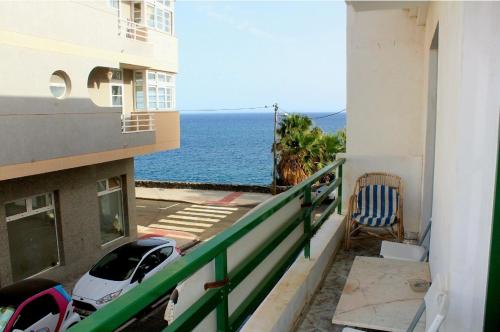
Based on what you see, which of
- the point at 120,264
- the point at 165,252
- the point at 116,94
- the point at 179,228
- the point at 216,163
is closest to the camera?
the point at 120,264

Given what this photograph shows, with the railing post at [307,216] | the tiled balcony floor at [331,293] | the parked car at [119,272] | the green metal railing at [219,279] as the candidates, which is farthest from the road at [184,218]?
the green metal railing at [219,279]

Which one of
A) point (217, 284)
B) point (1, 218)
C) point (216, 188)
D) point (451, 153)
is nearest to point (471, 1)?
point (451, 153)

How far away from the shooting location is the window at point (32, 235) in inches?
473

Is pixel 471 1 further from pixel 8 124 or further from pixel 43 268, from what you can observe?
pixel 43 268

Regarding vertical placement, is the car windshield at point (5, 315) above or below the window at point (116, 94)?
below

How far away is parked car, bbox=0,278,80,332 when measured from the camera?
7.77m

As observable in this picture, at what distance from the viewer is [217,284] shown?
2199 mm

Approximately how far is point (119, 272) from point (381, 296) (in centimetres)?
872

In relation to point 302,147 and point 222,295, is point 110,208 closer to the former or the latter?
point 302,147

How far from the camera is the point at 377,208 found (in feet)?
19.1

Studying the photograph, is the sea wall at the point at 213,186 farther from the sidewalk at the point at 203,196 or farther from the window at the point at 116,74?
the window at the point at 116,74

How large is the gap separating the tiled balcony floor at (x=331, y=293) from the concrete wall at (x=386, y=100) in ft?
4.05

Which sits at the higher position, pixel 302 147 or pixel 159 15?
pixel 159 15

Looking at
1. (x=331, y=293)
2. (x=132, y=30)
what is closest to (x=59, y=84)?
(x=132, y=30)
